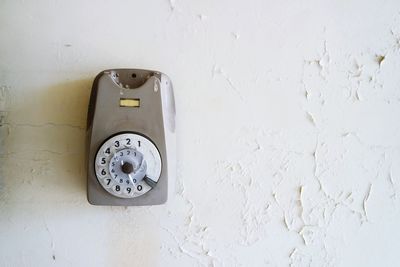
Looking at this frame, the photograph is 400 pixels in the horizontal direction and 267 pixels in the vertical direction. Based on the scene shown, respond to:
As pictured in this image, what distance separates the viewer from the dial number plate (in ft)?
1.55

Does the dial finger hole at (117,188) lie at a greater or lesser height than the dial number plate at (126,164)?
lesser

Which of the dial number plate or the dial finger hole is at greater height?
the dial number plate

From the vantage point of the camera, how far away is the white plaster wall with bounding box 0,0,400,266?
0.53 meters

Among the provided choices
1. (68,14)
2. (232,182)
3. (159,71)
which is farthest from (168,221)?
(68,14)

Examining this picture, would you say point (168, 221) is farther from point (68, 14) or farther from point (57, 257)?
point (68, 14)

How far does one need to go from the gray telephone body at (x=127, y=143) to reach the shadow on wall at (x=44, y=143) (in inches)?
1.9

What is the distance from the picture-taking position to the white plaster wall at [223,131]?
0.53 meters

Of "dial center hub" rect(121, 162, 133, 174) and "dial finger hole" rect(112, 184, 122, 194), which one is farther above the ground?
"dial center hub" rect(121, 162, 133, 174)

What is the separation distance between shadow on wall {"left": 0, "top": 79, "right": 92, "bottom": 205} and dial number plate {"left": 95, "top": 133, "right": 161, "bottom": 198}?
70 mm

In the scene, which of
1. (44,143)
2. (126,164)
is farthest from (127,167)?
(44,143)

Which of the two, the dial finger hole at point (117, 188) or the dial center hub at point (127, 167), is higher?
the dial center hub at point (127, 167)

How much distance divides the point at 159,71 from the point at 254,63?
139 millimetres

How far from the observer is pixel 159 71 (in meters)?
0.53

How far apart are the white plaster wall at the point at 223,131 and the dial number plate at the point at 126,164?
0.07 metres
